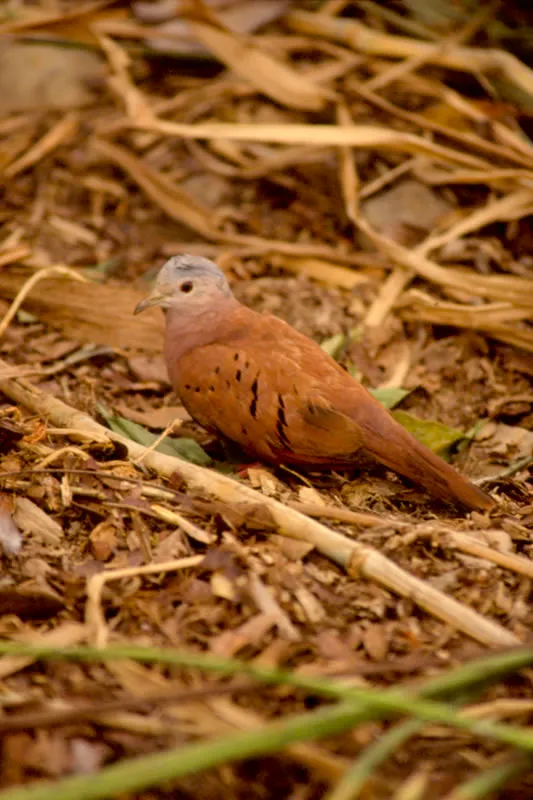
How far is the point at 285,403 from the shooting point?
280 centimetres

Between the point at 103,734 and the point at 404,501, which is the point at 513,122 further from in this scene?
the point at 103,734

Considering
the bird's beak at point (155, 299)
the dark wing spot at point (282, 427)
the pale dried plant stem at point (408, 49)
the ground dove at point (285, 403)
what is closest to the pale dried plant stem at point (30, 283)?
the bird's beak at point (155, 299)

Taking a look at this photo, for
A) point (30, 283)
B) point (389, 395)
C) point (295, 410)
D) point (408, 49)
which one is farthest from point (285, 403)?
point (408, 49)

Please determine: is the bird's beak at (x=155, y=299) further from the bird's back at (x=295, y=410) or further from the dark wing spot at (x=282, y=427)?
the dark wing spot at (x=282, y=427)

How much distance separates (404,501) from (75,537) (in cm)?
88

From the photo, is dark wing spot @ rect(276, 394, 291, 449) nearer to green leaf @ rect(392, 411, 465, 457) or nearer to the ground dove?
the ground dove

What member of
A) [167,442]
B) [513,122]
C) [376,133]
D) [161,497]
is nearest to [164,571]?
[161,497]

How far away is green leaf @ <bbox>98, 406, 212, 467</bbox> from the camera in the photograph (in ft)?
9.91

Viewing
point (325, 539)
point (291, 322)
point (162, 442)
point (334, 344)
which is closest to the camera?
point (325, 539)

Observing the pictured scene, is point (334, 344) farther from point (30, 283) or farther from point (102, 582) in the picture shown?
point (102, 582)

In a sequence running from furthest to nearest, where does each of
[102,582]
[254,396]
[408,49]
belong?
[408,49], [254,396], [102,582]

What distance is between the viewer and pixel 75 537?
8.38 ft

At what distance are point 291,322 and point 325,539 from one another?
54.7 inches

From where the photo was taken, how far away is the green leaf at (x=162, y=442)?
9.91 ft
